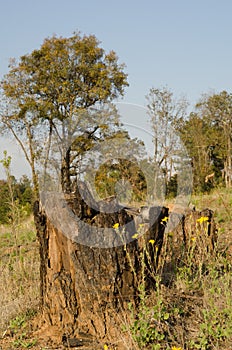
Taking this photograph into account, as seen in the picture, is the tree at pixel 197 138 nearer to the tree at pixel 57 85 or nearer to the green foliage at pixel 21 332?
the tree at pixel 57 85

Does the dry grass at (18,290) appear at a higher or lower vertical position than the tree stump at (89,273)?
lower

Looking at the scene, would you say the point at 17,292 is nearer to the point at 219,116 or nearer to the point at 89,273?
the point at 89,273

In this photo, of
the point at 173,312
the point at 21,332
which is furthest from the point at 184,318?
the point at 21,332

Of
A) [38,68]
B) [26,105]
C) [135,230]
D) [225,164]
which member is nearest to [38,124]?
[26,105]

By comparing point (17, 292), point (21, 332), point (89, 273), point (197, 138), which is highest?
point (197, 138)

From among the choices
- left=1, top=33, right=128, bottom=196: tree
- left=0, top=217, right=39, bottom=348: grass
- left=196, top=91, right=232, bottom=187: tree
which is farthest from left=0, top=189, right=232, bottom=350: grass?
left=196, top=91, right=232, bottom=187: tree

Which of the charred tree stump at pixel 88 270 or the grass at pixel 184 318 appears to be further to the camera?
the charred tree stump at pixel 88 270

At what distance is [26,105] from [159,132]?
896 cm

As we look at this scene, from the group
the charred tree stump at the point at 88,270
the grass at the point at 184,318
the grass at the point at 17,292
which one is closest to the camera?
the grass at the point at 184,318

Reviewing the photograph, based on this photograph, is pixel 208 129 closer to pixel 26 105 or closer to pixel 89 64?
pixel 89 64

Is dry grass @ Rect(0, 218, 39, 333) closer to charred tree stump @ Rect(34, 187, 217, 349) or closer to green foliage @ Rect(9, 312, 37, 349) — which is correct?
green foliage @ Rect(9, 312, 37, 349)

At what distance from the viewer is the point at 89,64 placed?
82.1ft

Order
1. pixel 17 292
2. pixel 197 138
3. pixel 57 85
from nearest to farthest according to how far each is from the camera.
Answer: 1. pixel 17 292
2. pixel 57 85
3. pixel 197 138

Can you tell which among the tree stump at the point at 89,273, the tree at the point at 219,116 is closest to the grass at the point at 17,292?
the tree stump at the point at 89,273
